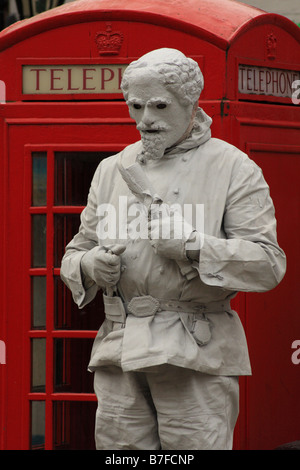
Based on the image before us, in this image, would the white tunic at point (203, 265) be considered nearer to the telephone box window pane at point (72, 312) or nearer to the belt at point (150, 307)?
the belt at point (150, 307)

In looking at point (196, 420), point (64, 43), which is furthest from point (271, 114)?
point (196, 420)

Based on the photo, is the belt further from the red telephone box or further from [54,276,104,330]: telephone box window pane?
[54,276,104,330]: telephone box window pane

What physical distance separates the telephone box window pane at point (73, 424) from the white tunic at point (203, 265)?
1.28 metres

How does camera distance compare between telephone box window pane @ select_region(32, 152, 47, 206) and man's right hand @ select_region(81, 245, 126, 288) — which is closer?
man's right hand @ select_region(81, 245, 126, 288)

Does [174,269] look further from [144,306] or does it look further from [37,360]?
[37,360]

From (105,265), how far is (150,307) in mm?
220

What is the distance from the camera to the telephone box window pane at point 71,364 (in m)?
5.24

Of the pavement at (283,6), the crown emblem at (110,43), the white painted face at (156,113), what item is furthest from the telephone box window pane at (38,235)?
the pavement at (283,6)

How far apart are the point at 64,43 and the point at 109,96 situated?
316 mm

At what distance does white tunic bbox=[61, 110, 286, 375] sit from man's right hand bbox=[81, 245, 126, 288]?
7 centimetres

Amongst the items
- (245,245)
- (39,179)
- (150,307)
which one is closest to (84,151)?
(39,179)

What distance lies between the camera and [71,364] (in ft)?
17.3

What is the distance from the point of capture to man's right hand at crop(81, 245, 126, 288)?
150 inches

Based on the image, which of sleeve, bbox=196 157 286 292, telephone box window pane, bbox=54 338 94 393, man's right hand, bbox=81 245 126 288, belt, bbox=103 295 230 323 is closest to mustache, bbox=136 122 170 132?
sleeve, bbox=196 157 286 292
